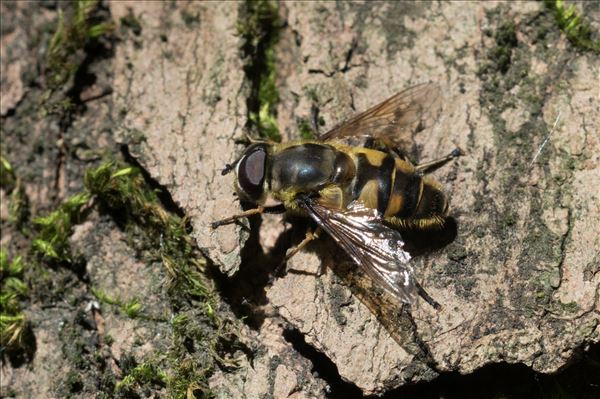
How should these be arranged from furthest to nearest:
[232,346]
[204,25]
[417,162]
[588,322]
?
[204,25] < [417,162] < [232,346] < [588,322]

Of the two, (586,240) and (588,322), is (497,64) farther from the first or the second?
(588,322)

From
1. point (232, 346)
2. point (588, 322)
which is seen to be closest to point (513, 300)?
point (588, 322)

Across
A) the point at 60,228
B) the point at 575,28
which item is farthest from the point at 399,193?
the point at 60,228

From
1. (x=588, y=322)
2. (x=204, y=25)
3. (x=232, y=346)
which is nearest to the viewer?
(x=588, y=322)

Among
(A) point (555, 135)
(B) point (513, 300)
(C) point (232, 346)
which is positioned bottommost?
(C) point (232, 346)

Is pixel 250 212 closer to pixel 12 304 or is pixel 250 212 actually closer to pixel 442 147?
pixel 442 147

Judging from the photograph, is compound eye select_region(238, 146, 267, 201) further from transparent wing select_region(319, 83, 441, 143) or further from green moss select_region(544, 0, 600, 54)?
green moss select_region(544, 0, 600, 54)

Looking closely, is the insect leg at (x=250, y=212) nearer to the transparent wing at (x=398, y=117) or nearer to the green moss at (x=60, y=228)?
the transparent wing at (x=398, y=117)
